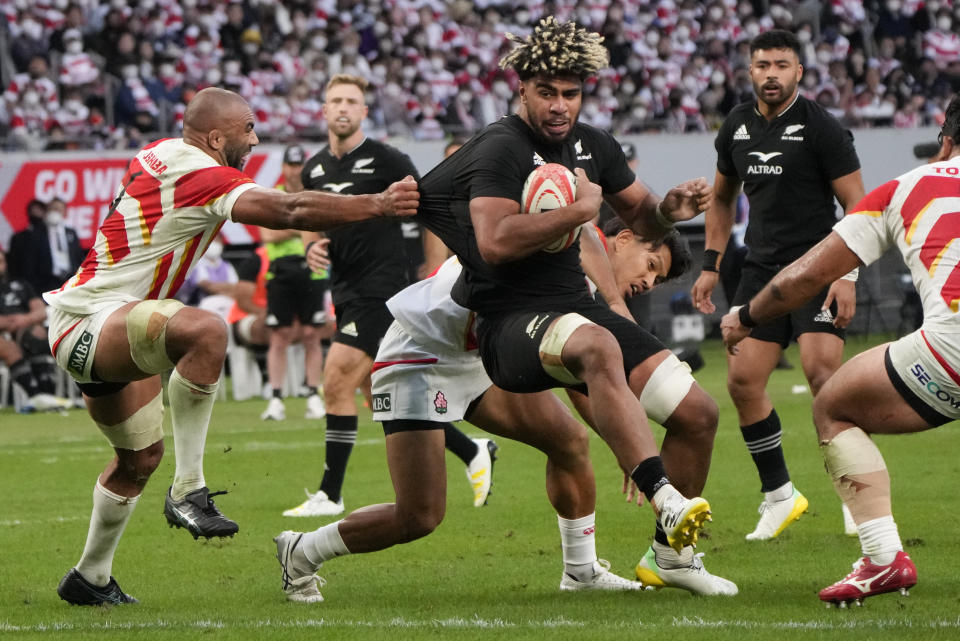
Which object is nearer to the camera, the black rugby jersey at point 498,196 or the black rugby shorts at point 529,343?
the black rugby shorts at point 529,343

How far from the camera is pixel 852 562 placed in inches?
277

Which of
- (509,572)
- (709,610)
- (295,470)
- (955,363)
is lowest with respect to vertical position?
(295,470)

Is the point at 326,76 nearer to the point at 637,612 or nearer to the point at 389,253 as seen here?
the point at 389,253

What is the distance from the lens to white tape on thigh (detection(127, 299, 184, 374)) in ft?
19.6

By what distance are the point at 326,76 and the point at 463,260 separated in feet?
61.6

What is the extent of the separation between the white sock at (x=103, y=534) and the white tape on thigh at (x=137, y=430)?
0.24 meters

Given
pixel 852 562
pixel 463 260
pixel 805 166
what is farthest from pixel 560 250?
pixel 805 166

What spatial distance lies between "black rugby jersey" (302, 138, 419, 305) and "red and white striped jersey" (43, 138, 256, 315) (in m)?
3.56

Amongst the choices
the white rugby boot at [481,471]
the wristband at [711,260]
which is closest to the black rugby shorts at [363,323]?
the white rugby boot at [481,471]

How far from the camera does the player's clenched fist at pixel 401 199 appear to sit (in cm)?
588

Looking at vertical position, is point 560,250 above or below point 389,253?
above

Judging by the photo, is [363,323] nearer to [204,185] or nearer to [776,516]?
[776,516]

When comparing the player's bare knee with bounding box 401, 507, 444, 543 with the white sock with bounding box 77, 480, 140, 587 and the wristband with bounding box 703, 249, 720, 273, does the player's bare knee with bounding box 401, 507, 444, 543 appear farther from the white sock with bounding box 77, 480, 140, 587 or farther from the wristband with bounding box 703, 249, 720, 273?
the wristband with bounding box 703, 249, 720, 273

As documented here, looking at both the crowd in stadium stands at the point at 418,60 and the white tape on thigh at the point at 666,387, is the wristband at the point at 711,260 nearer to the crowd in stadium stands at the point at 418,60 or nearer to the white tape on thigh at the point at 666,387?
the white tape on thigh at the point at 666,387
